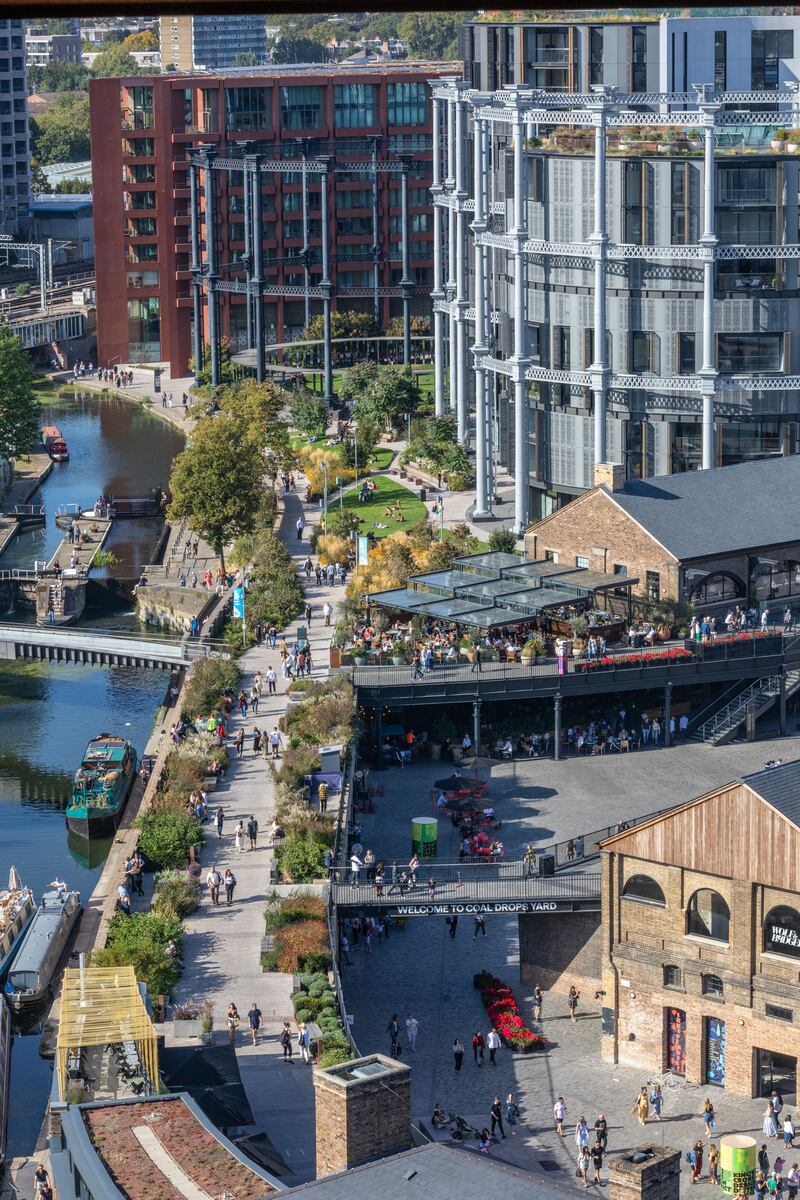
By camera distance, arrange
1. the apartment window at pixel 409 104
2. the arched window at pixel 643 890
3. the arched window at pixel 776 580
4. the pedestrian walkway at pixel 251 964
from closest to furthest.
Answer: the pedestrian walkway at pixel 251 964, the arched window at pixel 643 890, the arched window at pixel 776 580, the apartment window at pixel 409 104

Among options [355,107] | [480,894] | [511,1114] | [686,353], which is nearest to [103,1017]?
[511,1114]

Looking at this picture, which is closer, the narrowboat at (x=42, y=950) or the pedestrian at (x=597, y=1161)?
the pedestrian at (x=597, y=1161)

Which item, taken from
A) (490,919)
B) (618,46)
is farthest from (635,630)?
(618,46)

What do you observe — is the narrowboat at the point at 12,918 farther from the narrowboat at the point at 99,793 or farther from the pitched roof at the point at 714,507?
the pitched roof at the point at 714,507

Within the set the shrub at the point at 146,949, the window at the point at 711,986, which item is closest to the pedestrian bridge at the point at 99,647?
the shrub at the point at 146,949

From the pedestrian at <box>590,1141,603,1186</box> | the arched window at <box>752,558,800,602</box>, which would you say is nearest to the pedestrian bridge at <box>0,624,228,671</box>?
the arched window at <box>752,558,800,602</box>

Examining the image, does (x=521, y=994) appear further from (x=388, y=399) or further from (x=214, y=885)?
(x=388, y=399)

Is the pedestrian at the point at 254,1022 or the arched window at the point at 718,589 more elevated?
the arched window at the point at 718,589
